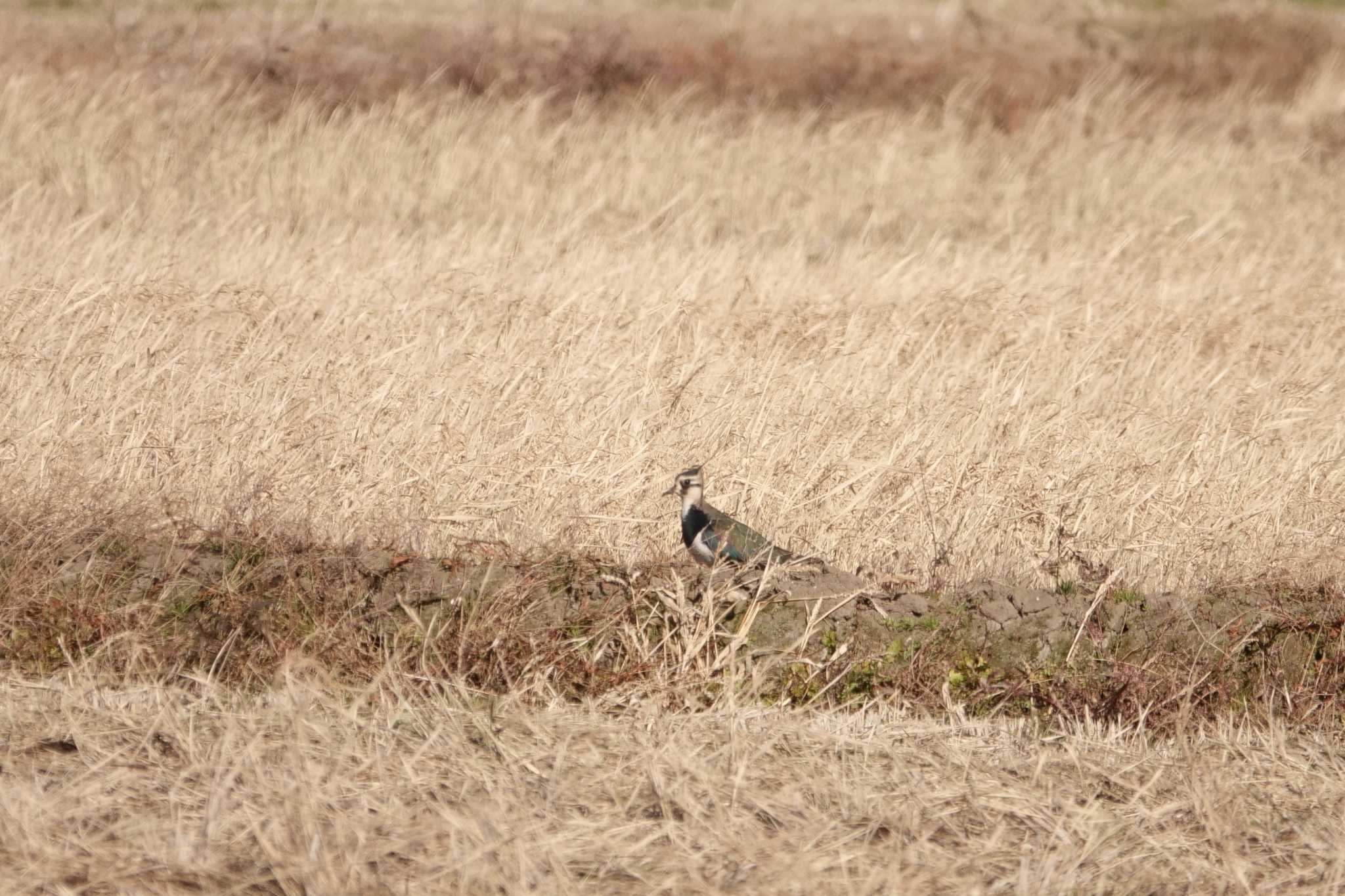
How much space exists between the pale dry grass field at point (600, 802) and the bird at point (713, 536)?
94cm

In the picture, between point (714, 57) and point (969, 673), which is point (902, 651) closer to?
point (969, 673)

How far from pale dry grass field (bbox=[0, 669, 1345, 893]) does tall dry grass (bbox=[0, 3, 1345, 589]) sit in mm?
1443

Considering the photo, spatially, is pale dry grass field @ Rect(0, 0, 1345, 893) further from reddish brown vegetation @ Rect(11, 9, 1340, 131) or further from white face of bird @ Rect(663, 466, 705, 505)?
white face of bird @ Rect(663, 466, 705, 505)

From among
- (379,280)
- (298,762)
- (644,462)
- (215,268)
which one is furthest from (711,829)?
(215,268)

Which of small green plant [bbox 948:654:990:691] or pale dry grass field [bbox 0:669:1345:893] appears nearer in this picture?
pale dry grass field [bbox 0:669:1345:893]

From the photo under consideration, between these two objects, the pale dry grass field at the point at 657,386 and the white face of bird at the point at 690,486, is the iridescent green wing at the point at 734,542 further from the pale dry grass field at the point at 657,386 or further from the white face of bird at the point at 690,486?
the pale dry grass field at the point at 657,386

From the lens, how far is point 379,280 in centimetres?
890

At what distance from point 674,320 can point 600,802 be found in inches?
195

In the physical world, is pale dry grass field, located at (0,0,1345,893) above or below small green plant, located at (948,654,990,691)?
above

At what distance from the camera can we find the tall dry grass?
20.4 feet

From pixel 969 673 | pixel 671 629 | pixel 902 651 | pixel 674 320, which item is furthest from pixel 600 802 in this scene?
pixel 674 320

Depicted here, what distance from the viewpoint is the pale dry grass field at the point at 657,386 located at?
3857mm

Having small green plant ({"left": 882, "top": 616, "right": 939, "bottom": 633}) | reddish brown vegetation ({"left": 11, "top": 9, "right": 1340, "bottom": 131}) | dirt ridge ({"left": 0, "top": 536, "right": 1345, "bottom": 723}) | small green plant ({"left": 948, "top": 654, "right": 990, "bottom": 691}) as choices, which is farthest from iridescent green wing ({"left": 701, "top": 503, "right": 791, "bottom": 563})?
reddish brown vegetation ({"left": 11, "top": 9, "right": 1340, "bottom": 131})

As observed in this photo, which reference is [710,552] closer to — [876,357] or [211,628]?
[211,628]
